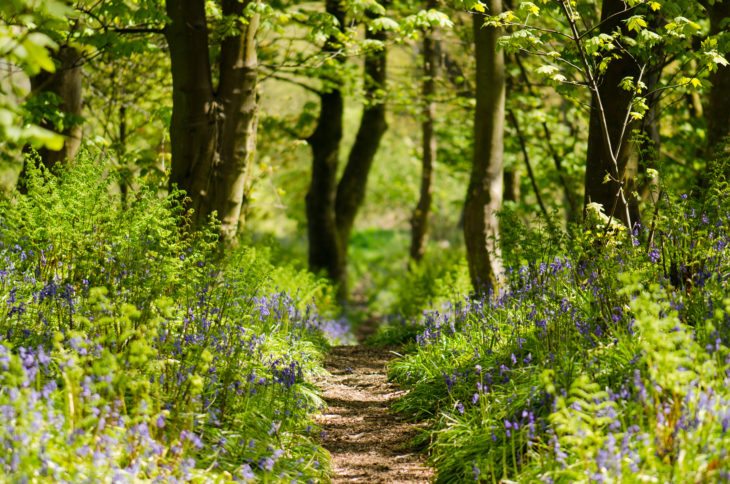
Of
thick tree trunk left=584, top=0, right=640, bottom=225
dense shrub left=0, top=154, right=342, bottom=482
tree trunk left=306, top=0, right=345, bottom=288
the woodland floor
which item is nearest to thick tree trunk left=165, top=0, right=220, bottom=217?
dense shrub left=0, top=154, right=342, bottom=482

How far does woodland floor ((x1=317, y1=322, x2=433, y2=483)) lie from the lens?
198 inches

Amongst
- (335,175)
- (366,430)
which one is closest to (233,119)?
(366,430)

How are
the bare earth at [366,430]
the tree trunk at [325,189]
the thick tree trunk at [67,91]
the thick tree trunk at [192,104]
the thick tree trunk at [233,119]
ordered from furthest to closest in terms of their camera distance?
the tree trunk at [325,189] < the thick tree trunk at [67,91] < the thick tree trunk at [233,119] < the thick tree trunk at [192,104] < the bare earth at [366,430]

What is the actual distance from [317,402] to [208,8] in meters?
5.34

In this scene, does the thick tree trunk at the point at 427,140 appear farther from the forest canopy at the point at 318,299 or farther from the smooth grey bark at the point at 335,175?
Result: the forest canopy at the point at 318,299

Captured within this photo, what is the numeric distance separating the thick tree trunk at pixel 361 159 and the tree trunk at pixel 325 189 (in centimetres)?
46

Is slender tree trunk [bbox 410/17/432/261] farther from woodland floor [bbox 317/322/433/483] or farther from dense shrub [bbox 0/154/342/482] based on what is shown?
dense shrub [bbox 0/154/342/482]

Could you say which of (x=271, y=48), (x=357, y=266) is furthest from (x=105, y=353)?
(x=357, y=266)

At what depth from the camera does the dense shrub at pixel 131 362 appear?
3611 millimetres

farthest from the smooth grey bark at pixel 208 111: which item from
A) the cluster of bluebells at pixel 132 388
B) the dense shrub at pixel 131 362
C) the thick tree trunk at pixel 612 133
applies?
the thick tree trunk at pixel 612 133

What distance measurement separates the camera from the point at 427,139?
15359 mm

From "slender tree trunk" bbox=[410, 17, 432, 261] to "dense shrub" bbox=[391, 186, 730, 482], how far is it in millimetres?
8065

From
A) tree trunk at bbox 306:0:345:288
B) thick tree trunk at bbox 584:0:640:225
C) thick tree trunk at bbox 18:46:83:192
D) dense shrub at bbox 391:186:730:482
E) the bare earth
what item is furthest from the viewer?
tree trunk at bbox 306:0:345:288

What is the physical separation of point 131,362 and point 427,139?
38.9 feet
